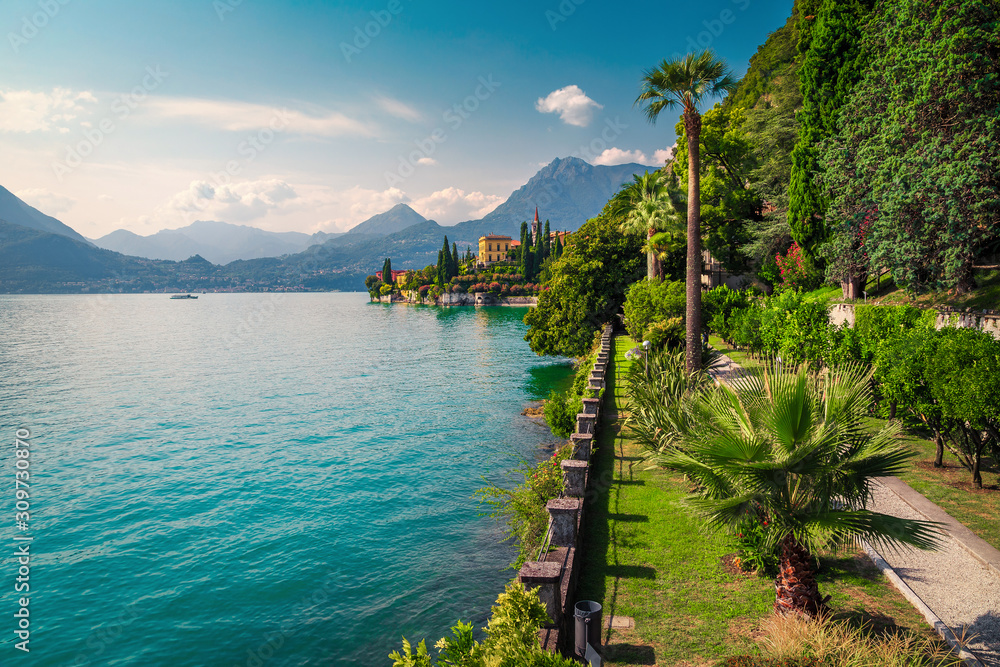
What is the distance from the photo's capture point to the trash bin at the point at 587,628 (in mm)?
6211

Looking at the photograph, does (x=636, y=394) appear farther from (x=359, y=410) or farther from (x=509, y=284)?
(x=509, y=284)

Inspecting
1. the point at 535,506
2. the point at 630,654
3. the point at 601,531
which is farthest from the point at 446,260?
the point at 630,654

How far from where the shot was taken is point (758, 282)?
142ft

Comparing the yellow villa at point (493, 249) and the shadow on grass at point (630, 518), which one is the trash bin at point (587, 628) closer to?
the shadow on grass at point (630, 518)

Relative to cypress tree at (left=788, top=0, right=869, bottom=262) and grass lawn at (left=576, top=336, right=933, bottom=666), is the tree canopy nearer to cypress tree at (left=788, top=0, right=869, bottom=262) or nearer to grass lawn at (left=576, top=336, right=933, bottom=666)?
cypress tree at (left=788, top=0, right=869, bottom=262)

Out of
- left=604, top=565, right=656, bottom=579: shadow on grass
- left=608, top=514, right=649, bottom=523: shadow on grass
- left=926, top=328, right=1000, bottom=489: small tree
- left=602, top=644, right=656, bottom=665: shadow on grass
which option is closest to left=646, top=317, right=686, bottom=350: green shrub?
left=926, top=328, right=1000, bottom=489: small tree

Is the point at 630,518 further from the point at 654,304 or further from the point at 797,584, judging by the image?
the point at 654,304

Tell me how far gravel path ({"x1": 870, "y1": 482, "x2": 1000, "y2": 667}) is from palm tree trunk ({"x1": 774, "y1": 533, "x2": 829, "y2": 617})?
102 centimetres

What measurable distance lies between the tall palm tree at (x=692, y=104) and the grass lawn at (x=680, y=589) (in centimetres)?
783

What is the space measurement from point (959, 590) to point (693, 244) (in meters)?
11.4

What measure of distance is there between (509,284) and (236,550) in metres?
124

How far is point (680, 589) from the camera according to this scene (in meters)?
7.94

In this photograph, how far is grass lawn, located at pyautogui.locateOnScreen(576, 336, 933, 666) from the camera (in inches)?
260

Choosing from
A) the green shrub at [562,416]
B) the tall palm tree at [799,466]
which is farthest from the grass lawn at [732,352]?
the tall palm tree at [799,466]
